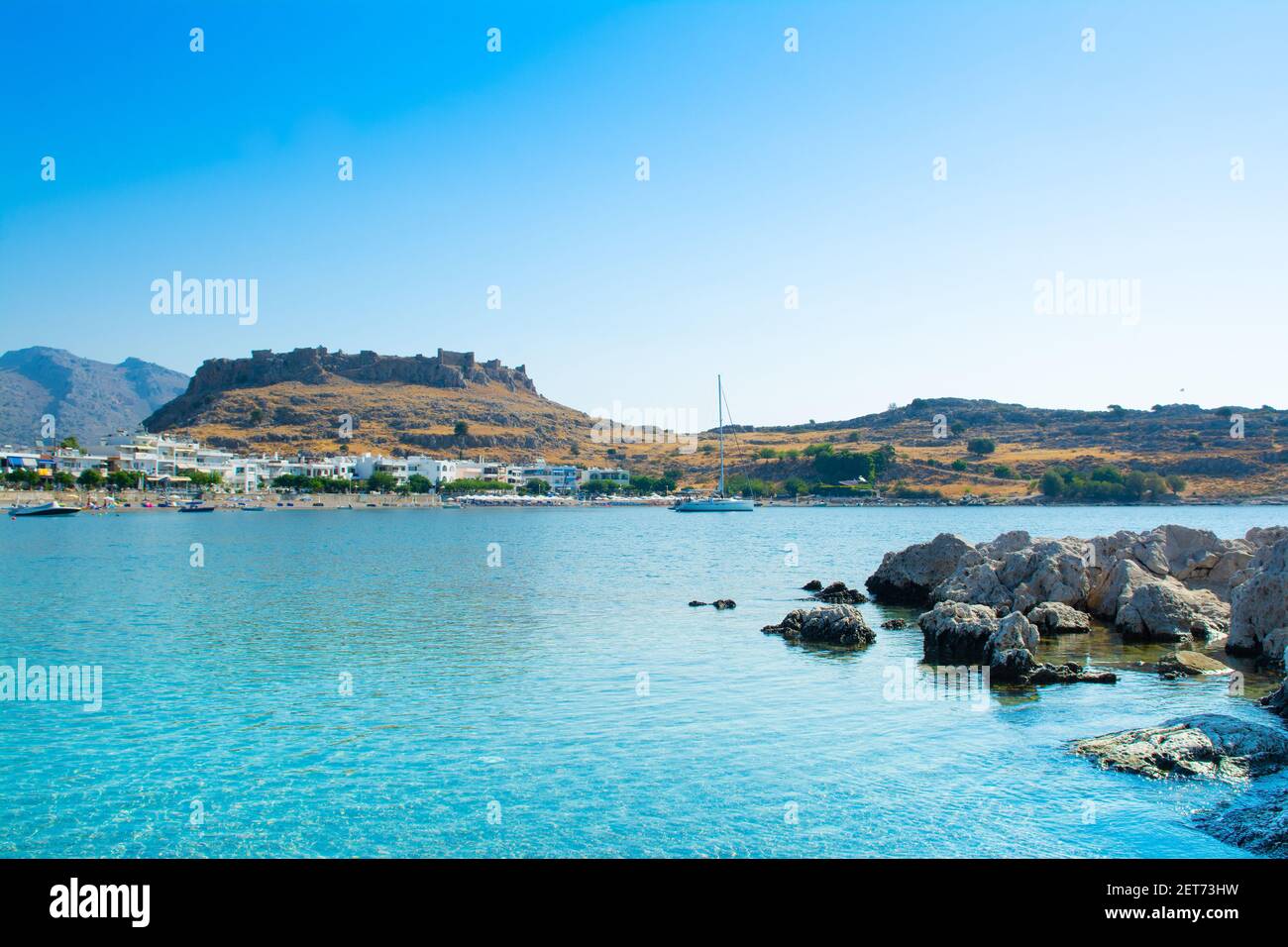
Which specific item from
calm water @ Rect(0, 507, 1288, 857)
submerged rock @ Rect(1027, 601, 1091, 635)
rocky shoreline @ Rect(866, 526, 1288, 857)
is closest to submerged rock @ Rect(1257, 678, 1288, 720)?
rocky shoreline @ Rect(866, 526, 1288, 857)

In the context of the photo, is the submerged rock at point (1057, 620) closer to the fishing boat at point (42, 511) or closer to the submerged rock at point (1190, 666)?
the submerged rock at point (1190, 666)

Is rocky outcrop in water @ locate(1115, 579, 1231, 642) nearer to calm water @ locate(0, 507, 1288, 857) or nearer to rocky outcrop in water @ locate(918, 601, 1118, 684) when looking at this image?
Answer: calm water @ locate(0, 507, 1288, 857)

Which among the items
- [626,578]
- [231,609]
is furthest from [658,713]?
[626,578]

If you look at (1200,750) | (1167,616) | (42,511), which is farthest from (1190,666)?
(42,511)

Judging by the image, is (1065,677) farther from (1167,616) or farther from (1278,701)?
(1167,616)

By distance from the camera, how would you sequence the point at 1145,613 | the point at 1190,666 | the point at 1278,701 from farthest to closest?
1. the point at 1145,613
2. the point at 1190,666
3. the point at 1278,701

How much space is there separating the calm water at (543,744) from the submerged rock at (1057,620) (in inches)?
46.1

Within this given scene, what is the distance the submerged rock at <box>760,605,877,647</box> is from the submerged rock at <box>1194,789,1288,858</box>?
13.0 m

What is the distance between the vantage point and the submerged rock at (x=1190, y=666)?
64.7 ft

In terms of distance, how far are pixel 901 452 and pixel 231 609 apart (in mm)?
157512

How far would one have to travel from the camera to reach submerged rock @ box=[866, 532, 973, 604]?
112 feet

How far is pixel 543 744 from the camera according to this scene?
14766 mm

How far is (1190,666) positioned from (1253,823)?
10.7 meters

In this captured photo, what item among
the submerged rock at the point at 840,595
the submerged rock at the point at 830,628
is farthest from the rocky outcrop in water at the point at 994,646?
the submerged rock at the point at 840,595
